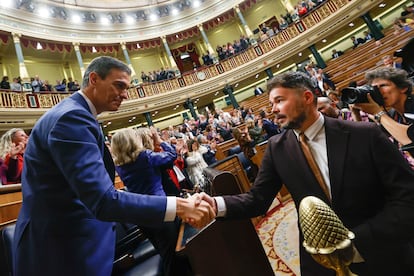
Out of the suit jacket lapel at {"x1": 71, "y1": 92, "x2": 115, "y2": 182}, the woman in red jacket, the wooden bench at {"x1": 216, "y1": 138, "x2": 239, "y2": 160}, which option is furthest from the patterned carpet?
the woman in red jacket

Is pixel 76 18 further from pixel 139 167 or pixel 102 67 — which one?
pixel 102 67

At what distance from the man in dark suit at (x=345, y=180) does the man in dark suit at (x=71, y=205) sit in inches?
15.2

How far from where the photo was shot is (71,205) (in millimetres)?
1104

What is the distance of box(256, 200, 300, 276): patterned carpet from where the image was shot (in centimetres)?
212

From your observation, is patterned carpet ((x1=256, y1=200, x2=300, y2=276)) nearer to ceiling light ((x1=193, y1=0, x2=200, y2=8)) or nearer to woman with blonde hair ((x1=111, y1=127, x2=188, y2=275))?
woman with blonde hair ((x1=111, y1=127, x2=188, y2=275))

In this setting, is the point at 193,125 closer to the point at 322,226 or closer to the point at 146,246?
the point at 146,246

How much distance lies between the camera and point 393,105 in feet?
5.69

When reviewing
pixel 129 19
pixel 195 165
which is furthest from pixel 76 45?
pixel 195 165

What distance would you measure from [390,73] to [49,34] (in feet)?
45.0

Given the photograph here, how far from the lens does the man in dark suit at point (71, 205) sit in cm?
98

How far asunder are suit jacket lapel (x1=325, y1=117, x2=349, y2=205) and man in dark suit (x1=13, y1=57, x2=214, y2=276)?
0.62 m

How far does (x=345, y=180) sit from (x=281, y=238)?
6.40ft

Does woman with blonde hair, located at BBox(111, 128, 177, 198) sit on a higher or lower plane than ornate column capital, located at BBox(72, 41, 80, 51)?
lower

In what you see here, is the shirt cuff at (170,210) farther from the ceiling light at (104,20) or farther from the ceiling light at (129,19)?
the ceiling light at (129,19)
